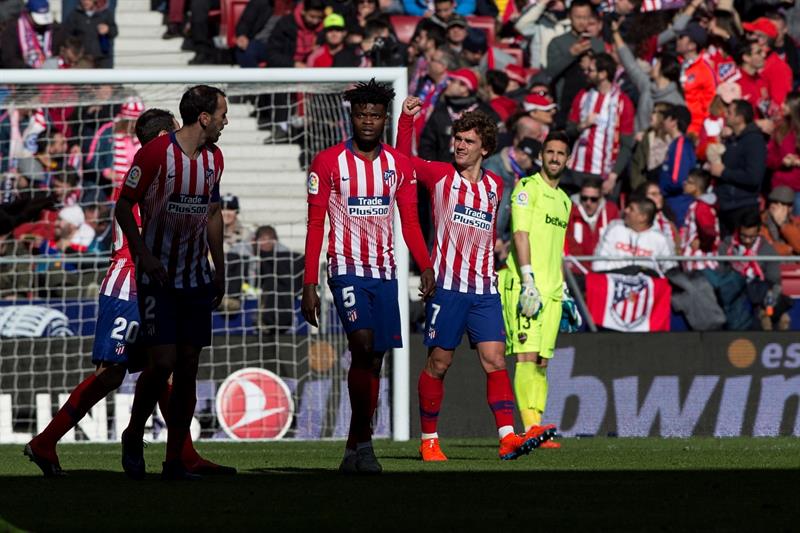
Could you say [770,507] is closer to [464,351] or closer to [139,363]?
[139,363]

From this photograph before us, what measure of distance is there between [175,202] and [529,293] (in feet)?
11.5

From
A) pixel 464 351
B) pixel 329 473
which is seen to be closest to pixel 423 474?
pixel 329 473

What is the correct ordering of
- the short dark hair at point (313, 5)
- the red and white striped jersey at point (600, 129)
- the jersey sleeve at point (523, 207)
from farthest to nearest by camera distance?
1. the short dark hair at point (313, 5)
2. the red and white striped jersey at point (600, 129)
3. the jersey sleeve at point (523, 207)

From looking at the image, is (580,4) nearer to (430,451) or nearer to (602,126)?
(602,126)

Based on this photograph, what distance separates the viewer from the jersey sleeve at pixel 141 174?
8.20 metres

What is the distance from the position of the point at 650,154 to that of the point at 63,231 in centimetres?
601

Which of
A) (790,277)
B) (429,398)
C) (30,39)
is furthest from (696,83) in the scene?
(429,398)

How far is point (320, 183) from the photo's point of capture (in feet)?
29.7

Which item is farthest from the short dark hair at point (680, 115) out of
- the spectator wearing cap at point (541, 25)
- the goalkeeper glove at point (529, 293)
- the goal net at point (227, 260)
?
the goalkeeper glove at point (529, 293)

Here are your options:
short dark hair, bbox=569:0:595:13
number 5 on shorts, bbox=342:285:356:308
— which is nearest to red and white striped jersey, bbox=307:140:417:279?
number 5 on shorts, bbox=342:285:356:308

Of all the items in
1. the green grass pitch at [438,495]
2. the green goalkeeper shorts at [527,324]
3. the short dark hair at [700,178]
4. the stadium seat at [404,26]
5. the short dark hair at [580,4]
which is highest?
the short dark hair at [580,4]

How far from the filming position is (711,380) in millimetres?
13805

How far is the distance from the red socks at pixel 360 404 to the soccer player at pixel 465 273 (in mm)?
1449

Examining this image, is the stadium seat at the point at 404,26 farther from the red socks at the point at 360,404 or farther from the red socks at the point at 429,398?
the red socks at the point at 360,404
